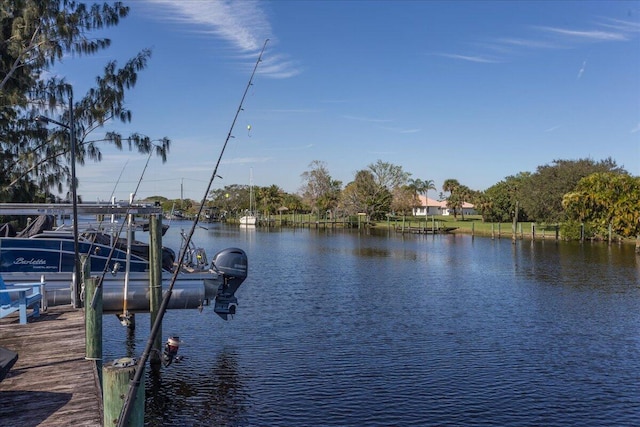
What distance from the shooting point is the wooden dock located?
321 inches

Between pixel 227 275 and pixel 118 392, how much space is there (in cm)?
1149

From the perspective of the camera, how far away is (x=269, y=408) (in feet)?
46.1

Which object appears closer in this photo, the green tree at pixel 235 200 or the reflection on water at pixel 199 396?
the reflection on water at pixel 199 396

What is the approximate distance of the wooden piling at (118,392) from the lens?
654cm

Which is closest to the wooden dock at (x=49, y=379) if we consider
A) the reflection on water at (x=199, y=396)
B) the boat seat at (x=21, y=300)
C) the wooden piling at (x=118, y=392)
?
the boat seat at (x=21, y=300)

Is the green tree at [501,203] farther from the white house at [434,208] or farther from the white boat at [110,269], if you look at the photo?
the white boat at [110,269]

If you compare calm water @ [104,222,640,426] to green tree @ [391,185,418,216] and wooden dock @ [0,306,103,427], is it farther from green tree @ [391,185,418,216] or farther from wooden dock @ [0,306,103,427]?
green tree @ [391,185,418,216]

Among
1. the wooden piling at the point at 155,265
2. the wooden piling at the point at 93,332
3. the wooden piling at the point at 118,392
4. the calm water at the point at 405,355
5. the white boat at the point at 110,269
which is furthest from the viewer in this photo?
the white boat at the point at 110,269

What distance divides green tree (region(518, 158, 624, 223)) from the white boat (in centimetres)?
7212

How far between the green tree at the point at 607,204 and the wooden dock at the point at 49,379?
207ft

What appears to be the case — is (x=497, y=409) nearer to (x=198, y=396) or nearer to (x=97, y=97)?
(x=198, y=396)

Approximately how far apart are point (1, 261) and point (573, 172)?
80675mm

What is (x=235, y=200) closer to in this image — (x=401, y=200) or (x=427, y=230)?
(x=401, y=200)

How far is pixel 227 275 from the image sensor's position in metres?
18.1
